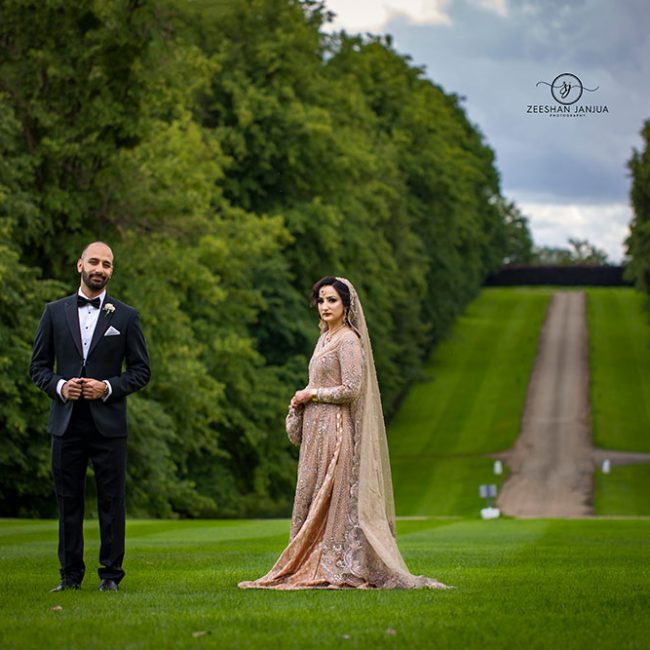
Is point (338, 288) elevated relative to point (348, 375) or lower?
elevated

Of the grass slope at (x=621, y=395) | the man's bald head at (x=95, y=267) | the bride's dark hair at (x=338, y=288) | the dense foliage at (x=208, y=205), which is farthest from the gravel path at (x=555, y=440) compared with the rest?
the man's bald head at (x=95, y=267)

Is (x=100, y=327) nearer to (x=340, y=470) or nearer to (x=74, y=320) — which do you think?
(x=74, y=320)

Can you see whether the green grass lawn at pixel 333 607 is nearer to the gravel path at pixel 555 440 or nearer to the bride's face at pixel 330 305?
the bride's face at pixel 330 305

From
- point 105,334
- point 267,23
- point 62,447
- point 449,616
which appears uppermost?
point 267,23

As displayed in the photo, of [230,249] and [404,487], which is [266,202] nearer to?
[230,249]

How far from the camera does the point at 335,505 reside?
1230 cm

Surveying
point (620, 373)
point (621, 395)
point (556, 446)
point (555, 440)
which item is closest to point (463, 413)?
point (621, 395)

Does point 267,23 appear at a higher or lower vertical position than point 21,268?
higher

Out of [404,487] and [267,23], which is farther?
[404,487]

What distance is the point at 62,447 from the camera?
37.4 feet

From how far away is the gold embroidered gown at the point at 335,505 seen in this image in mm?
11969

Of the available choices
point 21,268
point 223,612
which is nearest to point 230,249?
point 21,268

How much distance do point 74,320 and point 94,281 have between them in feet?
1.12

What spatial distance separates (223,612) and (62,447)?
2.16 meters
